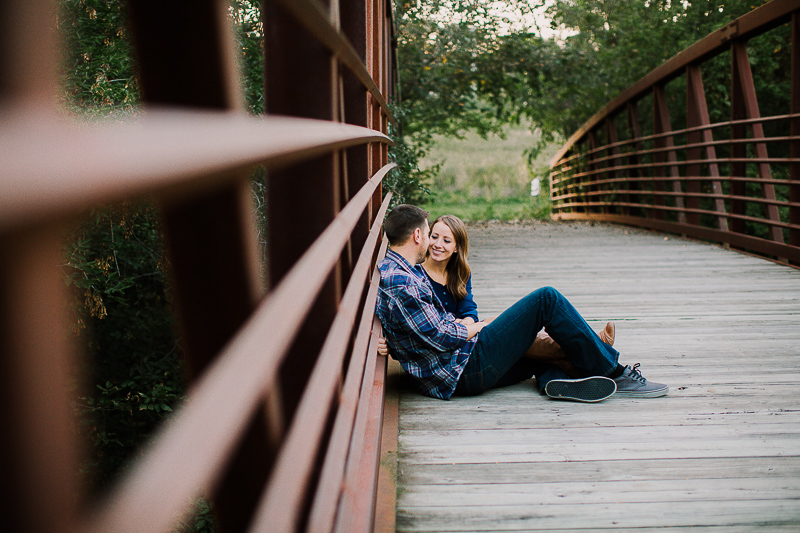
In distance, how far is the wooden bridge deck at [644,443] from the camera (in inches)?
78.1

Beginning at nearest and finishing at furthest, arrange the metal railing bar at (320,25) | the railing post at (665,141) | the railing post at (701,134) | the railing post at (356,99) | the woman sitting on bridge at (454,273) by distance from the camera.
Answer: the metal railing bar at (320,25) → the railing post at (356,99) → the woman sitting on bridge at (454,273) → the railing post at (701,134) → the railing post at (665,141)

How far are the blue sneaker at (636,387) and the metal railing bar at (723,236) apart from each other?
3.80m

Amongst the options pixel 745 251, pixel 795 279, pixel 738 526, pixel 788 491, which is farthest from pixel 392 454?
pixel 745 251

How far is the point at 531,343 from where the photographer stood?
3.10 metres

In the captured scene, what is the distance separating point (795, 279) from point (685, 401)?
3261 mm

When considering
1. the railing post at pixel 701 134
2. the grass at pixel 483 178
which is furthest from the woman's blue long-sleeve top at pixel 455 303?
the grass at pixel 483 178

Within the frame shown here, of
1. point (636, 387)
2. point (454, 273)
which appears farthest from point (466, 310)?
point (636, 387)

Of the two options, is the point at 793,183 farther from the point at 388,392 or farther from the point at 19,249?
the point at 19,249

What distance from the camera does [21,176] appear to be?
25 centimetres

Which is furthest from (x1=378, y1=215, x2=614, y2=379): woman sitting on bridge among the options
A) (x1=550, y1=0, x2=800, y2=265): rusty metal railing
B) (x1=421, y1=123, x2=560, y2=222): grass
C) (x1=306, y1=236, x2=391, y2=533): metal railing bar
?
(x1=421, y1=123, x2=560, y2=222): grass

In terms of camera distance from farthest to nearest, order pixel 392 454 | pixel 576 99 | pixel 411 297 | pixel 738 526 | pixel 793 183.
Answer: pixel 576 99, pixel 793 183, pixel 411 297, pixel 392 454, pixel 738 526

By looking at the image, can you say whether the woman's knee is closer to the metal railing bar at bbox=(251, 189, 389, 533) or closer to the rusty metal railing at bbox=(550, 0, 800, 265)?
the metal railing bar at bbox=(251, 189, 389, 533)

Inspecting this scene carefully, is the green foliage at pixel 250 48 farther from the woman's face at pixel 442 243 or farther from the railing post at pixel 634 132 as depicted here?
the railing post at pixel 634 132

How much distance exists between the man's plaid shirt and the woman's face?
0.39 meters
